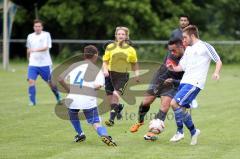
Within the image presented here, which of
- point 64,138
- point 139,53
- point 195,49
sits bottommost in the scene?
point 139,53

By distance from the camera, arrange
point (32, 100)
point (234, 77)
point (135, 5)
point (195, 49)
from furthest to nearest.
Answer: point (135, 5) → point (234, 77) → point (32, 100) → point (195, 49)

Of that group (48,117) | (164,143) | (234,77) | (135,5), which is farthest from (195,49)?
(135,5)

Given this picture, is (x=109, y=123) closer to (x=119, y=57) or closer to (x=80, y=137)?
(x=119, y=57)

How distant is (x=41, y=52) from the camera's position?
1791 cm

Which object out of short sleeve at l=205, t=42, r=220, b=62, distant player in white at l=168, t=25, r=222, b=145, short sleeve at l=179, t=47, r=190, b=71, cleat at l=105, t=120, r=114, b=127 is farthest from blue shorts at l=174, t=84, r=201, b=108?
cleat at l=105, t=120, r=114, b=127

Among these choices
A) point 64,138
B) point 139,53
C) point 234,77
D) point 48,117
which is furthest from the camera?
point 139,53

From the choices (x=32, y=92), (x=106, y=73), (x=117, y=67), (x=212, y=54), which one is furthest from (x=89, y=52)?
(x=32, y=92)

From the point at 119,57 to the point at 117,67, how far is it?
23 cm

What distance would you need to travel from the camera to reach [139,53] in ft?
109

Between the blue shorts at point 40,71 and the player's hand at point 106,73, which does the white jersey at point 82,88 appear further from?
the blue shorts at point 40,71

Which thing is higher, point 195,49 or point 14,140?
point 195,49

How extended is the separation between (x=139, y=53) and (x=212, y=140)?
21.6 m

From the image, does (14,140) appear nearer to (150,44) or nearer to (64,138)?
(64,138)

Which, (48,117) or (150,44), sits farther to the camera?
(150,44)
